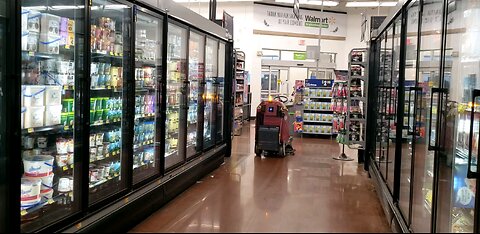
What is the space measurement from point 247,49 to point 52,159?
1381 cm

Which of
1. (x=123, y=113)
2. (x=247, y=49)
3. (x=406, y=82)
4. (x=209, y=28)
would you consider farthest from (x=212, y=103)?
(x=247, y=49)

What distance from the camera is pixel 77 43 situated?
145 inches

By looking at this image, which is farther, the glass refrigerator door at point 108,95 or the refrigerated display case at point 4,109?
the glass refrigerator door at point 108,95

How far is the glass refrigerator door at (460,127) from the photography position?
11.4 feet

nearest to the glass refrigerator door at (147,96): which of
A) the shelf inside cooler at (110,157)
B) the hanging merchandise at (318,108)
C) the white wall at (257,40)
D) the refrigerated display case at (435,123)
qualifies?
the shelf inside cooler at (110,157)

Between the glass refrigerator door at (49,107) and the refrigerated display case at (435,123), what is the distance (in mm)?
2819

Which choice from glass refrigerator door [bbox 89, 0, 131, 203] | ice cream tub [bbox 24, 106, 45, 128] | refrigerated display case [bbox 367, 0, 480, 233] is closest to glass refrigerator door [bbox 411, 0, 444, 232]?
refrigerated display case [bbox 367, 0, 480, 233]

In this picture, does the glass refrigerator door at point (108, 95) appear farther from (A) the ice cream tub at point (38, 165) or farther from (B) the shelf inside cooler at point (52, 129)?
(A) the ice cream tub at point (38, 165)

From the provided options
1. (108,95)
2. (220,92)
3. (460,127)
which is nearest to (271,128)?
(220,92)

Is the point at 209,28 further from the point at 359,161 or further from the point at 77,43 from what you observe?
the point at 359,161

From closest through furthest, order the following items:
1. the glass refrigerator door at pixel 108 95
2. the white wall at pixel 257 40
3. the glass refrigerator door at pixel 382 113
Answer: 1. the glass refrigerator door at pixel 108 95
2. the glass refrigerator door at pixel 382 113
3. the white wall at pixel 257 40

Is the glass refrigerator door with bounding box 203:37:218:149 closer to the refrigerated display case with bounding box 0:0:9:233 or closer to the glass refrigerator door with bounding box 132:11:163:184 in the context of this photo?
the glass refrigerator door with bounding box 132:11:163:184

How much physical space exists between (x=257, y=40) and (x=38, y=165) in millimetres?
14535

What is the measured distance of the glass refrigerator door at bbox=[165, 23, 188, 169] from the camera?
5844 millimetres
